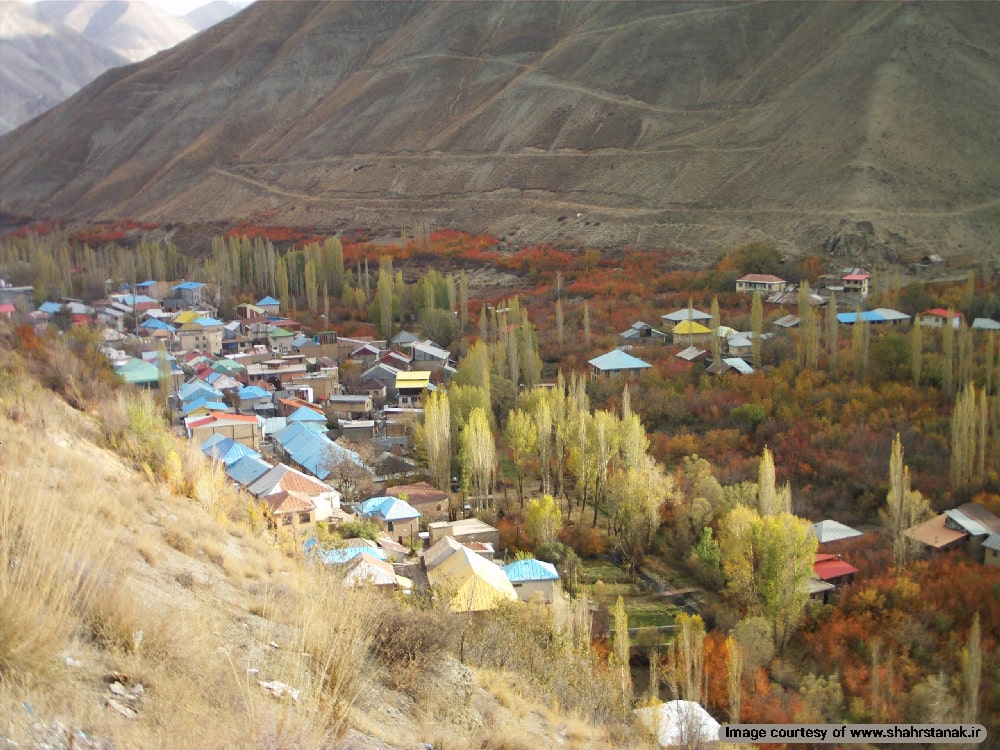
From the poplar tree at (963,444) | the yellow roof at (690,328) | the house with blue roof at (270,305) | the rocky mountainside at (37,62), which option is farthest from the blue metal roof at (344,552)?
the rocky mountainside at (37,62)

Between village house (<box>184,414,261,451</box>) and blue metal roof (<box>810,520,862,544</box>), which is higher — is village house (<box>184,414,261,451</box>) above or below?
above

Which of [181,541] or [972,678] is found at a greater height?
[181,541]

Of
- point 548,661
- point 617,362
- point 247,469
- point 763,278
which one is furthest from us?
point 763,278

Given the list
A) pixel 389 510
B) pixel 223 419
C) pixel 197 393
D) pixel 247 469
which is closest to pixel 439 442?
pixel 389 510

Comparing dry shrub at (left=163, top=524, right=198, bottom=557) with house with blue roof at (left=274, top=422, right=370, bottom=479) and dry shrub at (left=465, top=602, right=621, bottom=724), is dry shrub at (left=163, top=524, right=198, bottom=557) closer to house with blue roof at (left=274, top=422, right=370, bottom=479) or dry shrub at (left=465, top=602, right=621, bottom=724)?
dry shrub at (left=465, top=602, right=621, bottom=724)

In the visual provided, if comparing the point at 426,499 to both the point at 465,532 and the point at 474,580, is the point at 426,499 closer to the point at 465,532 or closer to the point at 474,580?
the point at 465,532

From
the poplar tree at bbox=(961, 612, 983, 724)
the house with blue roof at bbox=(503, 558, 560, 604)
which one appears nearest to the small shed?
the poplar tree at bbox=(961, 612, 983, 724)

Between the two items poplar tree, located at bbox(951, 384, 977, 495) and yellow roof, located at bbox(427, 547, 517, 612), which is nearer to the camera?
yellow roof, located at bbox(427, 547, 517, 612)
